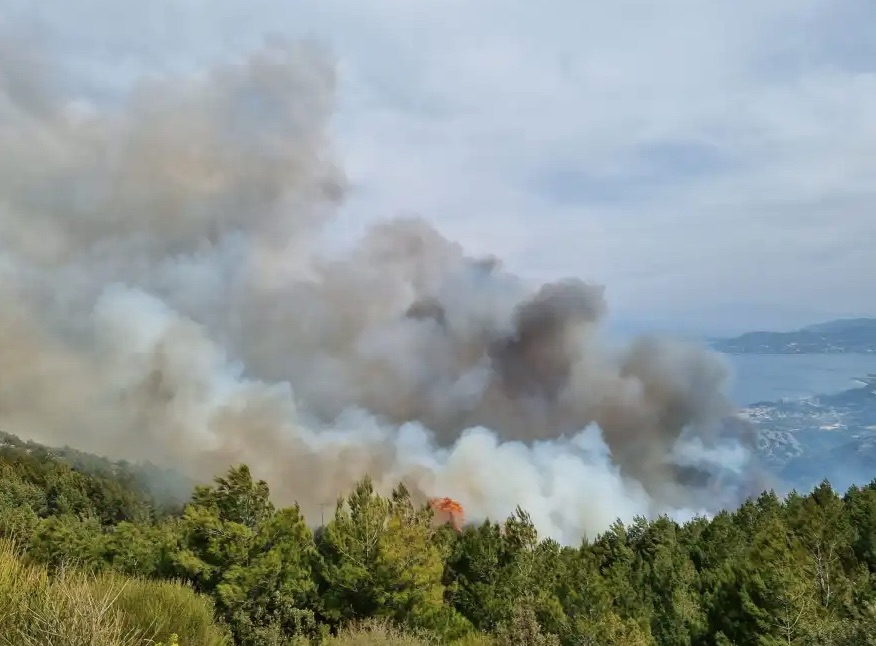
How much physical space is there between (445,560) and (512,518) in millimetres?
7174

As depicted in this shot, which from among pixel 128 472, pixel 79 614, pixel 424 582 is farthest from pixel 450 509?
pixel 79 614

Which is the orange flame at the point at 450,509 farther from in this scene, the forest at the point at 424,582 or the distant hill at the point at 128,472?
the forest at the point at 424,582

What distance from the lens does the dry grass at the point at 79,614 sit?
864 cm

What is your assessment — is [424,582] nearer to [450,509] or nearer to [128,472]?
[450,509]

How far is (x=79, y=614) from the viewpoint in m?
8.70

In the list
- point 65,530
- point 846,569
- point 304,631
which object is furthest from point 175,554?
point 846,569

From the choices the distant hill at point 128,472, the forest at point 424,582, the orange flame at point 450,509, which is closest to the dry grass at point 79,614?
the forest at point 424,582

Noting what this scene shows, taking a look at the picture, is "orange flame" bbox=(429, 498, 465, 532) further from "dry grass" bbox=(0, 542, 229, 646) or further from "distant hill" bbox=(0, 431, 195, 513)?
"dry grass" bbox=(0, 542, 229, 646)

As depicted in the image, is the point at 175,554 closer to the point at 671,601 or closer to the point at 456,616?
the point at 456,616

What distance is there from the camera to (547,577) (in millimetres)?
46781

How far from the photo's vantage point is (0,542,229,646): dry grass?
28.3 ft

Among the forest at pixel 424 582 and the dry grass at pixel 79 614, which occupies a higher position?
the dry grass at pixel 79 614

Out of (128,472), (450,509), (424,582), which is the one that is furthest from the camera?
(128,472)

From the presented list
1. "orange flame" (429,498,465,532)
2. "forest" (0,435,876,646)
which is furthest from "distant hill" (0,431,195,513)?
"forest" (0,435,876,646)
